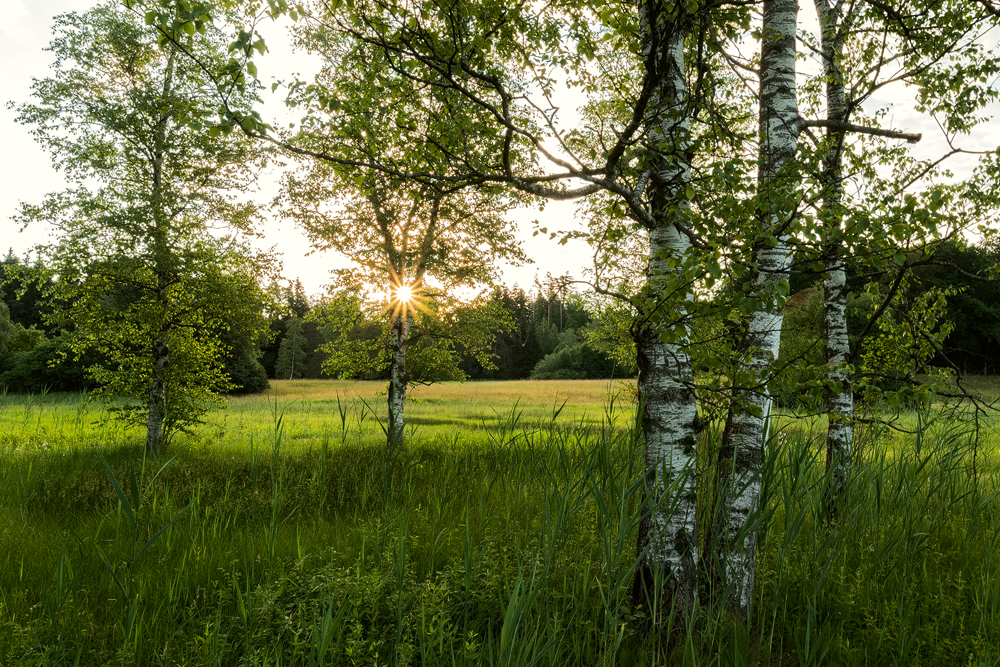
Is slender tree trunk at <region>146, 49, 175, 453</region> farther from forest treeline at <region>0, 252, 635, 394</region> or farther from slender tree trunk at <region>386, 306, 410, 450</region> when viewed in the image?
slender tree trunk at <region>386, 306, 410, 450</region>

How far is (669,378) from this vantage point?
3092mm

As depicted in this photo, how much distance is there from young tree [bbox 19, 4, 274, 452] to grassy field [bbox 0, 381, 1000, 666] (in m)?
4.52

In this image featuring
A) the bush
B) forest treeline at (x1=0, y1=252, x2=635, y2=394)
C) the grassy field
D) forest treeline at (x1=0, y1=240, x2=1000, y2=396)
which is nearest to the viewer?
the grassy field

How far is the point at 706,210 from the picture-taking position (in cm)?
297

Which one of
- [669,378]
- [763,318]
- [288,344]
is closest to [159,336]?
[669,378]

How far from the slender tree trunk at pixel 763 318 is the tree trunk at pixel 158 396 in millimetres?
10420

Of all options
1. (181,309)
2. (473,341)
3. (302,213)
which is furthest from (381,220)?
(181,309)

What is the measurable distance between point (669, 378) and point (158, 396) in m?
10.3

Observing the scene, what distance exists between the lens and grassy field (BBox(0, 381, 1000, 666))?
90.4 inches

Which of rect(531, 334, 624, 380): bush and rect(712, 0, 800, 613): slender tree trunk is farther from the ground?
rect(712, 0, 800, 613): slender tree trunk

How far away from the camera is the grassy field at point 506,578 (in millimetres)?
2295

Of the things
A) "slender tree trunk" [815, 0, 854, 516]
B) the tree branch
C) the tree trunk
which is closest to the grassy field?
"slender tree trunk" [815, 0, 854, 516]

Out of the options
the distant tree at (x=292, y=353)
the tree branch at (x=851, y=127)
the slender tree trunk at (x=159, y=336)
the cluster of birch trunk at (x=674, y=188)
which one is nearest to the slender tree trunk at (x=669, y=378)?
the cluster of birch trunk at (x=674, y=188)

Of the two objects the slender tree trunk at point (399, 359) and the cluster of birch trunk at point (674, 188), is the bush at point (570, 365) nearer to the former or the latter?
the slender tree trunk at point (399, 359)
